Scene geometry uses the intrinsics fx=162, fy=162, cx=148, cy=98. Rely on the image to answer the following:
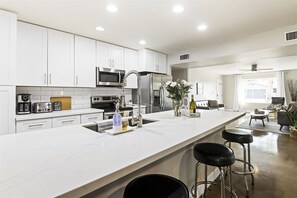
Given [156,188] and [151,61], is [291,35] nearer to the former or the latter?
[151,61]

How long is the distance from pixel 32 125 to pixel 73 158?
2.08m

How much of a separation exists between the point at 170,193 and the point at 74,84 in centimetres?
287

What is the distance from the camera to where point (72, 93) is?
11.5 ft

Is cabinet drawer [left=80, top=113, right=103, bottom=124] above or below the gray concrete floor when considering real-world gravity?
above

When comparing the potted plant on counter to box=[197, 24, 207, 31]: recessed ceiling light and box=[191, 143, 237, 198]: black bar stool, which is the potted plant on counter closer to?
box=[197, 24, 207, 31]: recessed ceiling light

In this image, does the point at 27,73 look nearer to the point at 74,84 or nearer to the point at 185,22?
the point at 74,84

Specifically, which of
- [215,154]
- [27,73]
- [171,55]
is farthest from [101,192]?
[171,55]

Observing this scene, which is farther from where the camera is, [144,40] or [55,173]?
[144,40]

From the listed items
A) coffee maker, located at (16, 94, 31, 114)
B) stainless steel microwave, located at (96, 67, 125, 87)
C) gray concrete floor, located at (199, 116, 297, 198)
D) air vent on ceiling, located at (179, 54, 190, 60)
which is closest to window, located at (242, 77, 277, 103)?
gray concrete floor, located at (199, 116, 297, 198)

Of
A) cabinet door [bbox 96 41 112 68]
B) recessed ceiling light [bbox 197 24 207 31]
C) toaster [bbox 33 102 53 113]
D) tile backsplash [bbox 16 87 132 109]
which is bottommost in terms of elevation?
toaster [bbox 33 102 53 113]

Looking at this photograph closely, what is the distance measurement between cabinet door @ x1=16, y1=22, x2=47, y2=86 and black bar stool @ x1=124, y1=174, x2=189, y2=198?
2654 millimetres

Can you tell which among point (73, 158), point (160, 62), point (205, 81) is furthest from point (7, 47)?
point (205, 81)

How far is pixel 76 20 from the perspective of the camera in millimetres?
2656

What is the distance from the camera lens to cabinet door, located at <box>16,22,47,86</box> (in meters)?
2.58
